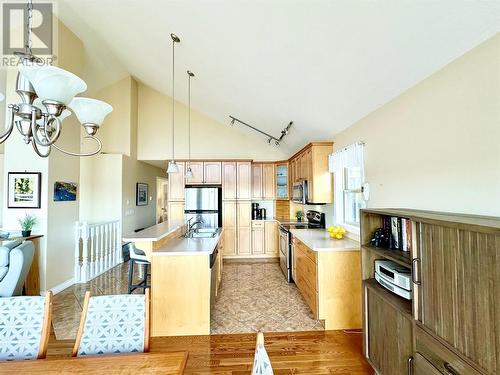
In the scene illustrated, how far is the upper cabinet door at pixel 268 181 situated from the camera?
19.2ft

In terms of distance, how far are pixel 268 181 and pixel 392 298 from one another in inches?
172

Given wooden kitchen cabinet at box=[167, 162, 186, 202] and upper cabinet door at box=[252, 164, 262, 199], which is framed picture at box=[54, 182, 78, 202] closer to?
wooden kitchen cabinet at box=[167, 162, 186, 202]

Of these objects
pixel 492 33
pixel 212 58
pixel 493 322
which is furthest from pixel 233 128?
pixel 493 322

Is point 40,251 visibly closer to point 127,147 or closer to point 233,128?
point 127,147

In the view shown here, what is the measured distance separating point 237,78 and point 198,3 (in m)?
1.10

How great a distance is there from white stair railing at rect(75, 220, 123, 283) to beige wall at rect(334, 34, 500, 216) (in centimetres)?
462

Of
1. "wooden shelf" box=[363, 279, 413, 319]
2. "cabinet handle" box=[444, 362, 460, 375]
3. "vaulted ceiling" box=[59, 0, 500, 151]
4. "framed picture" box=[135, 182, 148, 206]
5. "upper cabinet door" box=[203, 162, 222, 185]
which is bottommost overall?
"cabinet handle" box=[444, 362, 460, 375]

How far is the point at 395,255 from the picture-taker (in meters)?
1.69

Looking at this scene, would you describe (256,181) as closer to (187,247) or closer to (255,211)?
(255,211)

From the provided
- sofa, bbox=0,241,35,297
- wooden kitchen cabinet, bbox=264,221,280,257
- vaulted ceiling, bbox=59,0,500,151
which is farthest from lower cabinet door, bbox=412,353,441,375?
wooden kitchen cabinet, bbox=264,221,280,257

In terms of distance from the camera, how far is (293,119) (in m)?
3.60

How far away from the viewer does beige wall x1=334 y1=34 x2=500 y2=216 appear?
131 cm

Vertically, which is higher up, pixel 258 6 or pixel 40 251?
pixel 258 6

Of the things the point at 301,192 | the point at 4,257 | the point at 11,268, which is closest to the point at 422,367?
the point at 301,192
